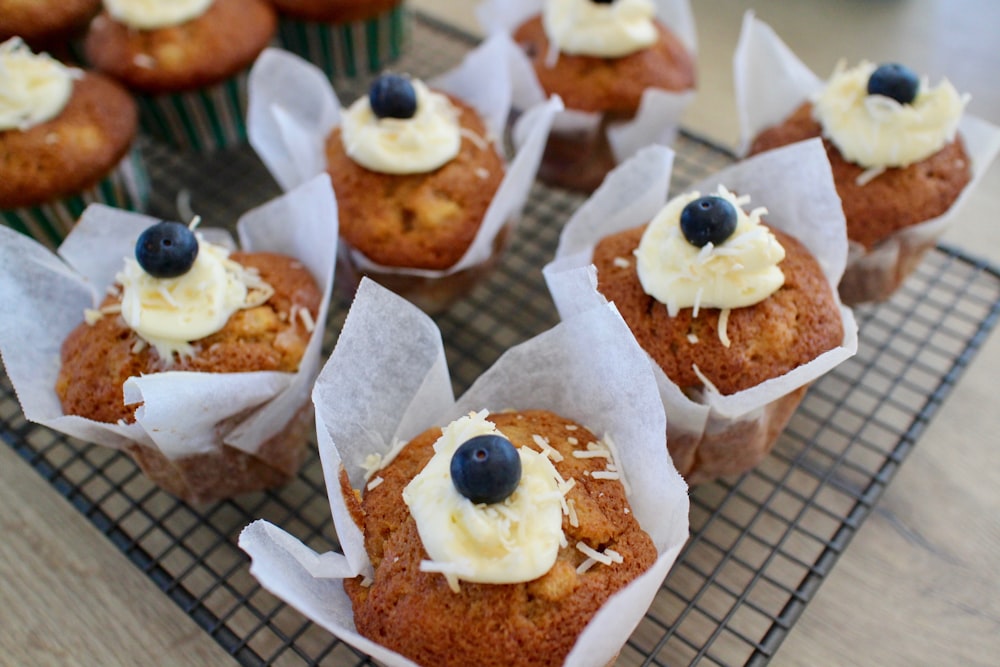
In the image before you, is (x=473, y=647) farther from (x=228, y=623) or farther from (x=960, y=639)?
(x=960, y=639)

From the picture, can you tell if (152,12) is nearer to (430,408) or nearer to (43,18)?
(43,18)

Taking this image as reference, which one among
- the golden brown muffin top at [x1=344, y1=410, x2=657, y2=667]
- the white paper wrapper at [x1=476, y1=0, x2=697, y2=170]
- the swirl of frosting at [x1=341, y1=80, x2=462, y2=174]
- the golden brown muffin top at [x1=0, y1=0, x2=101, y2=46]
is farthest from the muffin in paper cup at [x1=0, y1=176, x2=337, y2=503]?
the golden brown muffin top at [x1=0, y1=0, x2=101, y2=46]

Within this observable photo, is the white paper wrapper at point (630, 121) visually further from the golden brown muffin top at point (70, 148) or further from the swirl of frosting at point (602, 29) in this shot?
the golden brown muffin top at point (70, 148)

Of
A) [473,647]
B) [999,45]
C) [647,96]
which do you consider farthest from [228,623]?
[999,45]

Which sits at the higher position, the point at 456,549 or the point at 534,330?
the point at 456,549

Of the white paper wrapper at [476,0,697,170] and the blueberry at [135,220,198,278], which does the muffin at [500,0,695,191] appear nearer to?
the white paper wrapper at [476,0,697,170]

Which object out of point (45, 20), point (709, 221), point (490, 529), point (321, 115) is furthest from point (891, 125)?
point (45, 20)
